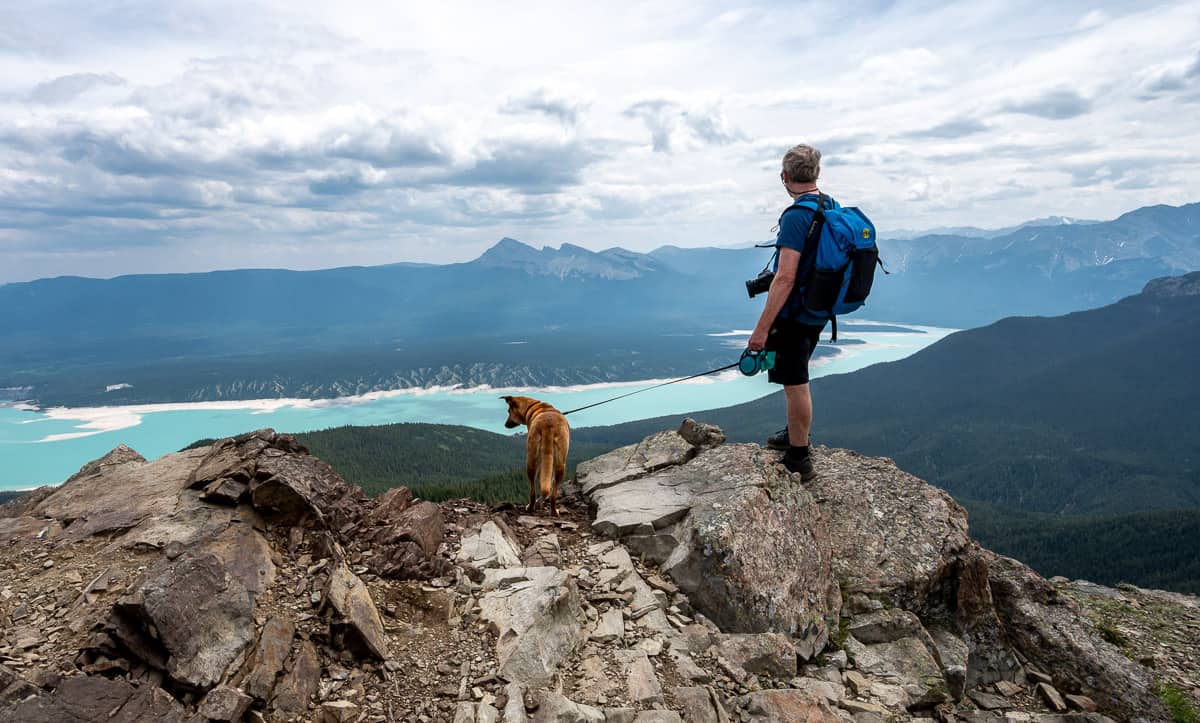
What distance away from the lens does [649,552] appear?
9.78 meters

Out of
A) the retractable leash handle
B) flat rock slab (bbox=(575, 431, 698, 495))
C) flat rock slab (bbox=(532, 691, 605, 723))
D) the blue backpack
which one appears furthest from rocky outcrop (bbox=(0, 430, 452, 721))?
the blue backpack

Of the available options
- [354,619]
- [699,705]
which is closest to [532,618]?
[354,619]

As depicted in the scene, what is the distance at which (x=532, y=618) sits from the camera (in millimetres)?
7578

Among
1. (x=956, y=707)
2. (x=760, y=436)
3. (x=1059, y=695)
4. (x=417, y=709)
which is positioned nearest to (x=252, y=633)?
(x=417, y=709)

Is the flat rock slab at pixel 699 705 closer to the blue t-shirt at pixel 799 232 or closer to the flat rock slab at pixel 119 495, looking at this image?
the blue t-shirt at pixel 799 232

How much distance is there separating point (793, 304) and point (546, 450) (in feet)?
15.1

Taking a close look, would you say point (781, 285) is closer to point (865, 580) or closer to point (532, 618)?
point (865, 580)

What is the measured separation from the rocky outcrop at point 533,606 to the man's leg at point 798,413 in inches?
25.7

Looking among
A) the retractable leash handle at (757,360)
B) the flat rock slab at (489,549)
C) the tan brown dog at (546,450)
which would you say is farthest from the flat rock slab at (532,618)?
the retractable leash handle at (757,360)

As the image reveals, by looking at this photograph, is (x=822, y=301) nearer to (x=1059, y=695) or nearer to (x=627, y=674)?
(x=627, y=674)

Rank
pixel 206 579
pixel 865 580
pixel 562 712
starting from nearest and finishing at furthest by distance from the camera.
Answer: pixel 562 712 < pixel 206 579 < pixel 865 580

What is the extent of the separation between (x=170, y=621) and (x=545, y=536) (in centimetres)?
518

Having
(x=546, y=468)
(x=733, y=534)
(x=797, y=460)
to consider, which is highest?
(x=546, y=468)

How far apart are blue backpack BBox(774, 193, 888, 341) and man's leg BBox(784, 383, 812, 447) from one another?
59.9 inches
